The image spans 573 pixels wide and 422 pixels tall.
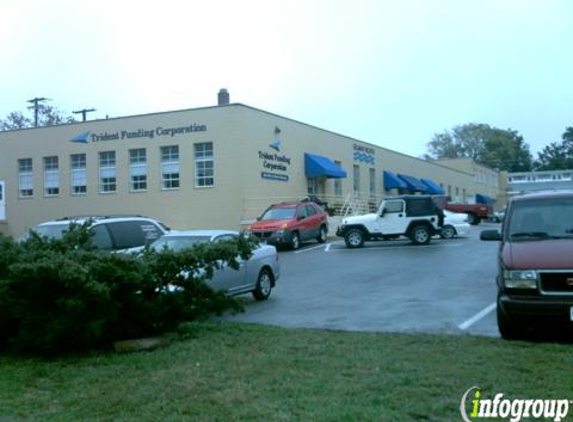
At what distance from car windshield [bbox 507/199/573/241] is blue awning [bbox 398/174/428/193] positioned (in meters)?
39.0

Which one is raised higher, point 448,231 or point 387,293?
point 448,231

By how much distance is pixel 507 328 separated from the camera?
27.5 ft

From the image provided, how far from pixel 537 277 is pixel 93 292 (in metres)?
5.11

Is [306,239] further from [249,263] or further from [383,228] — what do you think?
[249,263]

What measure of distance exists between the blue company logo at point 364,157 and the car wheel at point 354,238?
1649 cm

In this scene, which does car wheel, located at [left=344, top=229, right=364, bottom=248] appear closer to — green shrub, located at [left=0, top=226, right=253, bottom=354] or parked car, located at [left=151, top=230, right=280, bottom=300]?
parked car, located at [left=151, top=230, right=280, bottom=300]

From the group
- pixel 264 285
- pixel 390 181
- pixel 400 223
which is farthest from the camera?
pixel 390 181

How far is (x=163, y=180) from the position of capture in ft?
107

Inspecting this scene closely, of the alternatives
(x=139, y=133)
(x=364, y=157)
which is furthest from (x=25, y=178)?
(x=364, y=157)

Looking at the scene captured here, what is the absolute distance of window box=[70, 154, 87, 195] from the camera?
115ft

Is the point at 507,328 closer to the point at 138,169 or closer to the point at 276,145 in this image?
the point at 276,145

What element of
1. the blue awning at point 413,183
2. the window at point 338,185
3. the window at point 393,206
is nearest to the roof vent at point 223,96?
the window at point 338,185

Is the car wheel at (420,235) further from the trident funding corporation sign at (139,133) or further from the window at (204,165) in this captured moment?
the trident funding corporation sign at (139,133)

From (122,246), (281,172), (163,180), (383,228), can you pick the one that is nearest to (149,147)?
(163,180)
